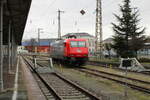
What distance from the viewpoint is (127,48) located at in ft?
157

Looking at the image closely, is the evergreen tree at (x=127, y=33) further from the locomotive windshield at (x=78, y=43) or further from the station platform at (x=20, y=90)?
the station platform at (x=20, y=90)

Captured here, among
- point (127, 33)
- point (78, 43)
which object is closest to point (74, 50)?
point (78, 43)

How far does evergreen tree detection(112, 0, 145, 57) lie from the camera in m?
47.0

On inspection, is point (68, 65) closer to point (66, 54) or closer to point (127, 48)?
point (66, 54)

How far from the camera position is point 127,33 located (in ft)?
160

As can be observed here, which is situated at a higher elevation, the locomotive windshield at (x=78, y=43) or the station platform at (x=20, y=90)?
the locomotive windshield at (x=78, y=43)

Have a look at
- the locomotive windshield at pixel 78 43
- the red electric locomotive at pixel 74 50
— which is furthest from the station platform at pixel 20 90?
the locomotive windshield at pixel 78 43

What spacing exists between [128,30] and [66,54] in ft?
57.0

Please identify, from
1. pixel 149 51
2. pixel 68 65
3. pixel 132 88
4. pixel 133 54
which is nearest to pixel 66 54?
pixel 68 65

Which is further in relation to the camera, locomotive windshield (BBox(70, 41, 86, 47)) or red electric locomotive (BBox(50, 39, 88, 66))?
locomotive windshield (BBox(70, 41, 86, 47))

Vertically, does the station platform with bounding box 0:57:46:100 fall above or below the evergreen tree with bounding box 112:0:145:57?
below

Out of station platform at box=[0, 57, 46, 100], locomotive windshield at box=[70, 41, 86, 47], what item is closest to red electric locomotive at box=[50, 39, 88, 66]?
locomotive windshield at box=[70, 41, 86, 47]

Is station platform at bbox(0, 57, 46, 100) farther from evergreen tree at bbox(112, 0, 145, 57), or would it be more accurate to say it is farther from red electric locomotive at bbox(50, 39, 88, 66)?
evergreen tree at bbox(112, 0, 145, 57)

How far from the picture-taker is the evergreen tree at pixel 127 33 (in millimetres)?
47031
